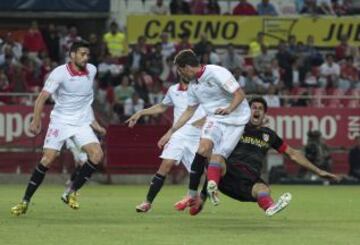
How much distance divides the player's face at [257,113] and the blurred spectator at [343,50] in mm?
18091

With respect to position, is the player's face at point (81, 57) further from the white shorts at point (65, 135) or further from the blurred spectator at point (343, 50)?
the blurred spectator at point (343, 50)

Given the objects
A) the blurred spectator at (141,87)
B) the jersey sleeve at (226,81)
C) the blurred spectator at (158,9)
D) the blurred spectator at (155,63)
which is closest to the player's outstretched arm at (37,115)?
the jersey sleeve at (226,81)

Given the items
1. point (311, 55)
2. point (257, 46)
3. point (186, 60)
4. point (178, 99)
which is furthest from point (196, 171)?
point (311, 55)

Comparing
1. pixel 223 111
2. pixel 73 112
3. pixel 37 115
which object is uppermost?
pixel 223 111

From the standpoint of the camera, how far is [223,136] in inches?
595

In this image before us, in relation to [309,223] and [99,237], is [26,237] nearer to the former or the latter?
[99,237]

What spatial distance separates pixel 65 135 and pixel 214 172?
111 inches

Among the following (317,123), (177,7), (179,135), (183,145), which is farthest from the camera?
(177,7)

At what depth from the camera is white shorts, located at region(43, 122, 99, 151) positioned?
54.4ft

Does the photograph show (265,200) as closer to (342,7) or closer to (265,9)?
(265,9)

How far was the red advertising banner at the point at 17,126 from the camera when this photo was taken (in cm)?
2867

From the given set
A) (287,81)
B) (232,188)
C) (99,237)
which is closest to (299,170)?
(287,81)

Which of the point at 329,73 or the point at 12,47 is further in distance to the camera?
the point at 329,73

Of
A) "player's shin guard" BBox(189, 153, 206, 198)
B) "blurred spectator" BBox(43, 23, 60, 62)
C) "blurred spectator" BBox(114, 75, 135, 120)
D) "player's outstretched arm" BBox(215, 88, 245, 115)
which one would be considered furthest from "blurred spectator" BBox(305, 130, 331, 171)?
"player's outstretched arm" BBox(215, 88, 245, 115)
